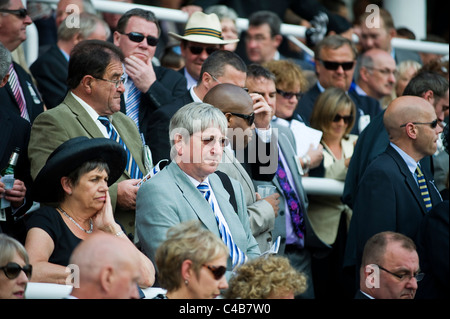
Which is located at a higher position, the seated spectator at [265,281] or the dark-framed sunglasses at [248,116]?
the dark-framed sunglasses at [248,116]

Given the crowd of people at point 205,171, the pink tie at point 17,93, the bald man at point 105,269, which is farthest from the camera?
the pink tie at point 17,93

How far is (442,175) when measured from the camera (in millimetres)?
8094

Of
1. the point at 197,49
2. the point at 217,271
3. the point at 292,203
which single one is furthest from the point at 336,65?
the point at 217,271

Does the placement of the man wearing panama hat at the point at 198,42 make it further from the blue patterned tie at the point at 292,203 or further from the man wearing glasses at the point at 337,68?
the blue patterned tie at the point at 292,203

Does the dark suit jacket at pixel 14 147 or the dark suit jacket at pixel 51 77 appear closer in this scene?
the dark suit jacket at pixel 14 147

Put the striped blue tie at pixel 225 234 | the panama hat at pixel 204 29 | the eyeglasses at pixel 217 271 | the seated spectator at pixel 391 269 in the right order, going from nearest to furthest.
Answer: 1. the eyeglasses at pixel 217 271
2. the striped blue tie at pixel 225 234
3. the seated spectator at pixel 391 269
4. the panama hat at pixel 204 29

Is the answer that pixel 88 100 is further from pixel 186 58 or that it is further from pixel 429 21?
pixel 429 21

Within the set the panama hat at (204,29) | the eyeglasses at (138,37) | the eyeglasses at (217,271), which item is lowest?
the eyeglasses at (217,271)

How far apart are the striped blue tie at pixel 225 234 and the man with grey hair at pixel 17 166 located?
109 centimetres

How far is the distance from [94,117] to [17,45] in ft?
4.68

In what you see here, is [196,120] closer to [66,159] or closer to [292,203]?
[66,159]

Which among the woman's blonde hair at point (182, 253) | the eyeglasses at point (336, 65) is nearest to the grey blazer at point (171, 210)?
the woman's blonde hair at point (182, 253)

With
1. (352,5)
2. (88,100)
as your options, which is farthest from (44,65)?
(352,5)

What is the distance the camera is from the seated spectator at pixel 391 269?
18.7 ft
